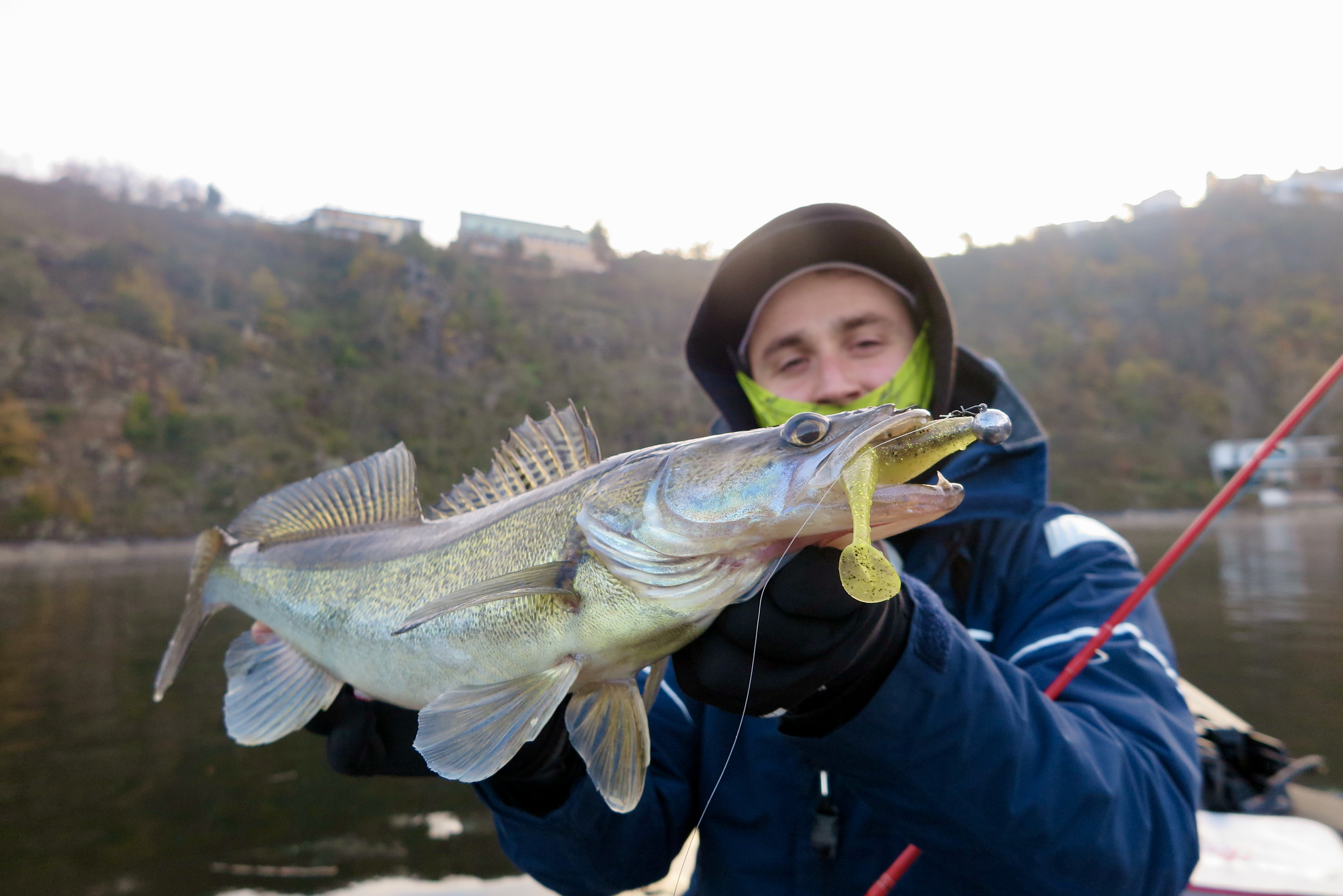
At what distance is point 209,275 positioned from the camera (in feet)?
195

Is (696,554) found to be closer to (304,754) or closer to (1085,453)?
(304,754)

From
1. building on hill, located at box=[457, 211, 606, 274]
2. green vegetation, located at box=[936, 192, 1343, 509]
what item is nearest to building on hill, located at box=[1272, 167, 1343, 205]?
green vegetation, located at box=[936, 192, 1343, 509]

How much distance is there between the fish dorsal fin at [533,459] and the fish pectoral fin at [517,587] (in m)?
0.38

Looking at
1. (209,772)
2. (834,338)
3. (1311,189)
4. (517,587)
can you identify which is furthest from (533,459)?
(1311,189)

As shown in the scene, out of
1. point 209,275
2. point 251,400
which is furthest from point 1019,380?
point 209,275

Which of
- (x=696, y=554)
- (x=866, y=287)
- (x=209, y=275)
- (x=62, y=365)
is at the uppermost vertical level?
(x=209, y=275)

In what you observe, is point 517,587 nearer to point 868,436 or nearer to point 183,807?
point 868,436

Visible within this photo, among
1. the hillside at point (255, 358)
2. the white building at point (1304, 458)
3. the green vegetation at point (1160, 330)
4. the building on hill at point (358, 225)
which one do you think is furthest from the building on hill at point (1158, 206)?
the building on hill at point (358, 225)

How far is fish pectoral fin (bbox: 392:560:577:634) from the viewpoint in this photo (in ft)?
5.12

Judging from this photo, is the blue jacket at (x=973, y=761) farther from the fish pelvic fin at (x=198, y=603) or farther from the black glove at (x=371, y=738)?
the fish pelvic fin at (x=198, y=603)

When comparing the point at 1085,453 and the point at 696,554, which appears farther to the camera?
the point at 1085,453

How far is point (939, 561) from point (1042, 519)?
42cm

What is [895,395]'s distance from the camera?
2566 mm

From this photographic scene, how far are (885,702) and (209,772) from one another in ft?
31.3
